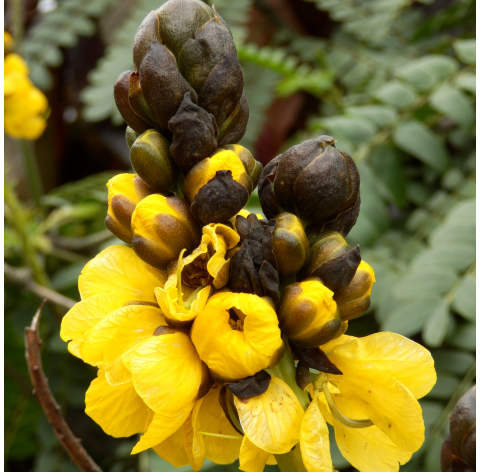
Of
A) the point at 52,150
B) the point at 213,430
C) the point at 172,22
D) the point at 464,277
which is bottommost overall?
the point at 52,150

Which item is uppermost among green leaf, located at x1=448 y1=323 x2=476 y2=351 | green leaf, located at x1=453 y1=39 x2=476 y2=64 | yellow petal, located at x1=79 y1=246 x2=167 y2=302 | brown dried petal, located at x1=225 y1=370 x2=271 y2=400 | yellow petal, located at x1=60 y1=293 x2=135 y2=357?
green leaf, located at x1=453 y1=39 x2=476 y2=64

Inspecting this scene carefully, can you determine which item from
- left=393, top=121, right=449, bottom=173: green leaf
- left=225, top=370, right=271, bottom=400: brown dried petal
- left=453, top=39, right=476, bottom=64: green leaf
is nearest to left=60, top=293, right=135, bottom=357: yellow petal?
left=225, top=370, right=271, bottom=400: brown dried petal

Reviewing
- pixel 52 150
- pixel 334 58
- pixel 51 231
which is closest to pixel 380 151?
pixel 334 58

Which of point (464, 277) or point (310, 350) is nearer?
point (310, 350)

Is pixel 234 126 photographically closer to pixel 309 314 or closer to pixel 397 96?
pixel 309 314

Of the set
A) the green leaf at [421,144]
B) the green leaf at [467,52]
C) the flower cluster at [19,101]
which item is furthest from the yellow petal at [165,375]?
the flower cluster at [19,101]

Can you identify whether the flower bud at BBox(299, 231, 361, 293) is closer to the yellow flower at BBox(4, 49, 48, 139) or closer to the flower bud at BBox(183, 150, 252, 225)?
the flower bud at BBox(183, 150, 252, 225)

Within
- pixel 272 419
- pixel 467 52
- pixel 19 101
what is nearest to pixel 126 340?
pixel 272 419

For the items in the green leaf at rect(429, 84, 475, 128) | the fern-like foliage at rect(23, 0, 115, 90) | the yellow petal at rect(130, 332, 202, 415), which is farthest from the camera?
the fern-like foliage at rect(23, 0, 115, 90)

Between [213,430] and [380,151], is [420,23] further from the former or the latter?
[213,430]
